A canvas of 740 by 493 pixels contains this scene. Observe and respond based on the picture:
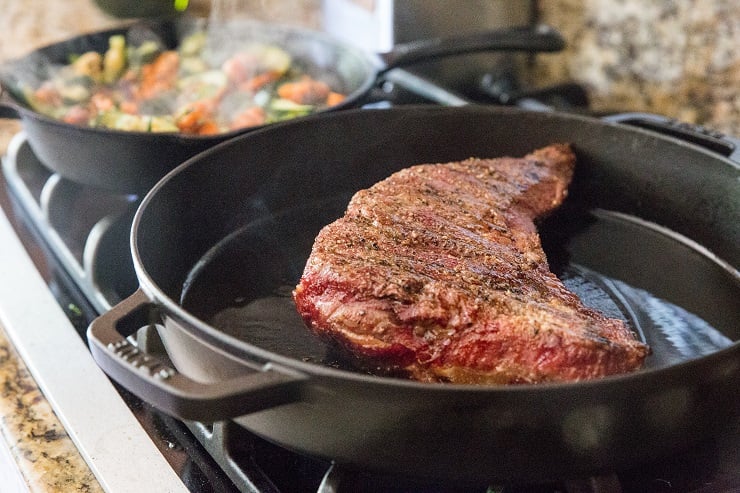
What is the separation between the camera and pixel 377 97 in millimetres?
1900

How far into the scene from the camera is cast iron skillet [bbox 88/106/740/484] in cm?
75

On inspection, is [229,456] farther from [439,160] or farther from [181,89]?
[181,89]

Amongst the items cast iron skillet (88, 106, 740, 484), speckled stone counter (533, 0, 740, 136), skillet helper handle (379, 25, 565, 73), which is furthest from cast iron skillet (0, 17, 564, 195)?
speckled stone counter (533, 0, 740, 136)

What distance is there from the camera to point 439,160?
5.12ft

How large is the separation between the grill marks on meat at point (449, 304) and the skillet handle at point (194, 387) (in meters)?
0.21

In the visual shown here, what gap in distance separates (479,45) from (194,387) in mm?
1237

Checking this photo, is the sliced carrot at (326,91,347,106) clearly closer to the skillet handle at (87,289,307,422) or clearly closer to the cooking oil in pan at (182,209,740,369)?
the cooking oil in pan at (182,209,740,369)

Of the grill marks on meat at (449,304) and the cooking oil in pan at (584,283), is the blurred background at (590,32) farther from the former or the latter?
the grill marks on meat at (449,304)

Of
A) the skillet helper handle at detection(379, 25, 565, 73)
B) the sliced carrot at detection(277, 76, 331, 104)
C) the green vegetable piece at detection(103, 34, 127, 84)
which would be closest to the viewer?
the skillet helper handle at detection(379, 25, 565, 73)

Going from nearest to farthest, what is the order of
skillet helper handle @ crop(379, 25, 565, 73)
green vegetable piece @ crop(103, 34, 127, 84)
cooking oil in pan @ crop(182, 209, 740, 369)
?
cooking oil in pan @ crop(182, 209, 740, 369) < skillet helper handle @ crop(379, 25, 565, 73) < green vegetable piece @ crop(103, 34, 127, 84)

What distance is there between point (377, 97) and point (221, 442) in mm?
1131

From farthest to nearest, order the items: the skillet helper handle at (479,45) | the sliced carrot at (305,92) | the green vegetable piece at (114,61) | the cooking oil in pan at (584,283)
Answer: the green vegetable piece at (114,61)
the sliced carrot at (305,92)
the skillet helper handle at (479,45)
the cooking oil in pan at (584,283)

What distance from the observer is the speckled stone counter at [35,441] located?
1.02 meters

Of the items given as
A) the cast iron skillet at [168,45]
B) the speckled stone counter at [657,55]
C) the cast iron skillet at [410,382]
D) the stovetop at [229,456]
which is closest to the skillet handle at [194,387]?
the cast iron skillet at [410,382]
